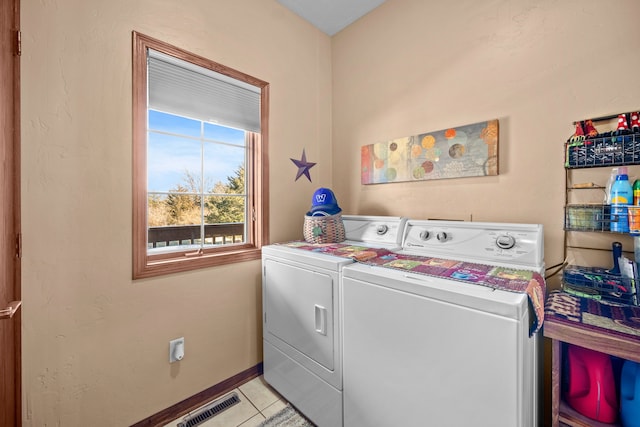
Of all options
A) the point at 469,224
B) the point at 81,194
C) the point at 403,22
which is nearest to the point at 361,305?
the point at 469,224

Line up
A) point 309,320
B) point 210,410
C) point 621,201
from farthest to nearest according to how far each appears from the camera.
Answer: point 210,410 < point 309,320 < point 621,201

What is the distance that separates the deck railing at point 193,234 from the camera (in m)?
1.65

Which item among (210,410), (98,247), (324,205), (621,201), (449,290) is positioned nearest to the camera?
(449,290)

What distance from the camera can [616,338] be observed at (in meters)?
0.78

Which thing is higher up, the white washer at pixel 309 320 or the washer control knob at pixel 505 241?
the washer control knob at pixel 505 241

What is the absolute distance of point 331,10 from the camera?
2.14m

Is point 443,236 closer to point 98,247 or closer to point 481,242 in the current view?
point 481,242

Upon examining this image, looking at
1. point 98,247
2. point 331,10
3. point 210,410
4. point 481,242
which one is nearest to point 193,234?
point 98,247

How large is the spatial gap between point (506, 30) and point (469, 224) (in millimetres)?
1146

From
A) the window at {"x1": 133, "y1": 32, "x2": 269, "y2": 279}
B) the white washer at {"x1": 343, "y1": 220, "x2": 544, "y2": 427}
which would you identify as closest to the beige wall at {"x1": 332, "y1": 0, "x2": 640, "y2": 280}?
the white washer at {"x1": 343, "y1": 220, "x2": 544, "y2": 427}

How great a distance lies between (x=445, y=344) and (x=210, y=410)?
1497mm

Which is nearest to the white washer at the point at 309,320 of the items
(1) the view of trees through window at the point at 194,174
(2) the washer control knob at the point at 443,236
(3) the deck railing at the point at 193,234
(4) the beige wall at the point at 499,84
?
(2) the washer control knob at the point at 443,236

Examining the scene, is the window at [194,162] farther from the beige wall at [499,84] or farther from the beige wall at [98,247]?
the beige wall at [499,84]

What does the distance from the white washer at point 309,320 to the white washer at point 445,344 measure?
86 millimetres
